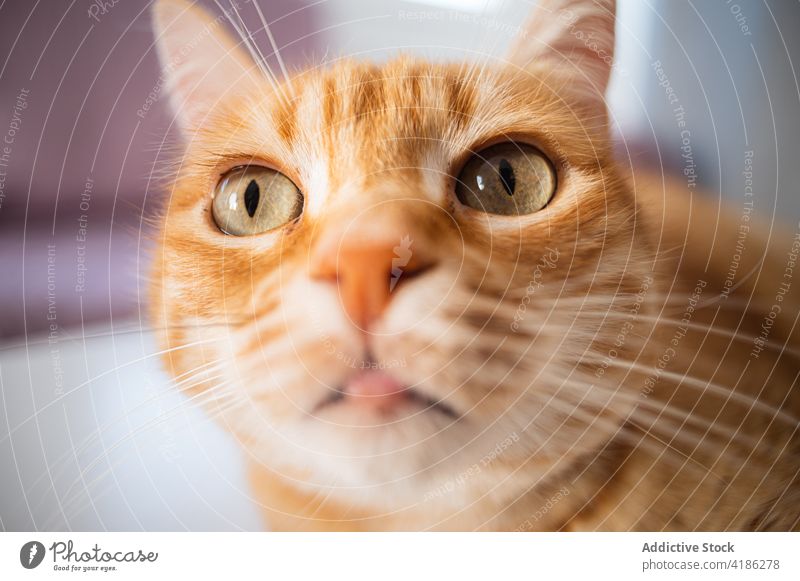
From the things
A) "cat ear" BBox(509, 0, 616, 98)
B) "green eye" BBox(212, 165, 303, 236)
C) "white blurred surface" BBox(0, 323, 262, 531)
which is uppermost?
"cat ear" BBox(509, 0, 616, 98)

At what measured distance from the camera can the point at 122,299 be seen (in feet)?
1.84

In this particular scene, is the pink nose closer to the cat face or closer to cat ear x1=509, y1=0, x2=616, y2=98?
the cat face

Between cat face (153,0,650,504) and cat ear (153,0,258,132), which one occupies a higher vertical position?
cat ear (153,0,258,132)

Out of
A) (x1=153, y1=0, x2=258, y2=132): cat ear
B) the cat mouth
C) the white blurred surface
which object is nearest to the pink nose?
the cat mouth

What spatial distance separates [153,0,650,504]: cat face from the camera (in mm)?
496

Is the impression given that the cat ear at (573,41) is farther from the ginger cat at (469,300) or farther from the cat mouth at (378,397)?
the cat mouth at (378,397)

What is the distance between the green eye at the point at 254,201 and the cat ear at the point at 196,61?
7cm

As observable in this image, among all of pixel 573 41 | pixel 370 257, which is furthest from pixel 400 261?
pixel 573 41

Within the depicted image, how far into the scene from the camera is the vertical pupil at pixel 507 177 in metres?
0.53

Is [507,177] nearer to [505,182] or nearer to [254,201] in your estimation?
[505,182]

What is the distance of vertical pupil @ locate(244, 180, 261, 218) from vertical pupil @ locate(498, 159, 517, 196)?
0.20 metres

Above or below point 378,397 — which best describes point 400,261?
above

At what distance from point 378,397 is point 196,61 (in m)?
0.33

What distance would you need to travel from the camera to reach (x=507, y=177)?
1.75ft
